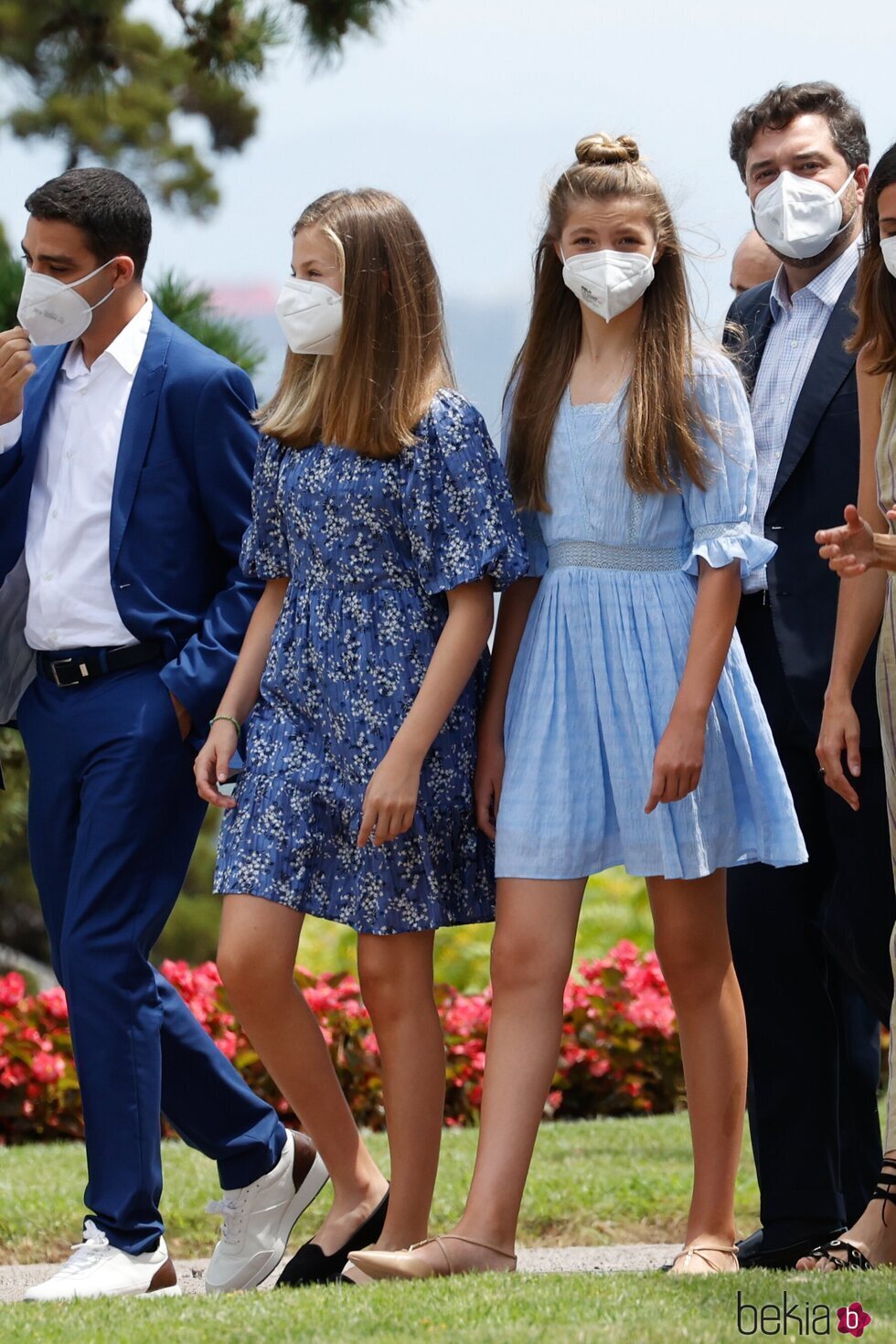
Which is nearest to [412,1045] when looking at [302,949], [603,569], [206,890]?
[603,569]

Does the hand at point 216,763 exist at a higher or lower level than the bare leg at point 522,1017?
higher

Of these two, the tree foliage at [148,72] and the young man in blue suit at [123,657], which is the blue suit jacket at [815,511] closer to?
the young man in blue suit at [123,657]

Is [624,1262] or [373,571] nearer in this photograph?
[373,571]

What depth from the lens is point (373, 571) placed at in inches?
149

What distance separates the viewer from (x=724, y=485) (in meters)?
3.71

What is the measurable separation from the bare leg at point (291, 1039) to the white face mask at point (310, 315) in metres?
1.10

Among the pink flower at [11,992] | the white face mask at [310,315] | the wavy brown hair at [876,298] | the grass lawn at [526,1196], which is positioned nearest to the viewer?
the wavy brown hair at [876,298]

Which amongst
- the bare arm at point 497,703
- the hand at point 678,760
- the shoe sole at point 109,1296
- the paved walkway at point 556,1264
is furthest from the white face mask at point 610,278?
the paved walkway at point 556,1264

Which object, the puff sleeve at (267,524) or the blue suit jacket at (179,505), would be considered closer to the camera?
the puff sleeve at (267,524)

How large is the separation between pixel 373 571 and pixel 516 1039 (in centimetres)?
93

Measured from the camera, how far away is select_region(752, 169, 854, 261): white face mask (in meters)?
4.04

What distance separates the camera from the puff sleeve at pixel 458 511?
3.70 m

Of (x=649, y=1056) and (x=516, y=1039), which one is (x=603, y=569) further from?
(x=649, y=1056)

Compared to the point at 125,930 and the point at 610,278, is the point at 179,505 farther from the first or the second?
the point at 610,278
